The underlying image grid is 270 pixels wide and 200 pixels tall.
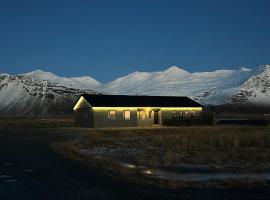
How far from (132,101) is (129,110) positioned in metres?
2.09

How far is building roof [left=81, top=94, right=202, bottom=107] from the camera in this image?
173 ft

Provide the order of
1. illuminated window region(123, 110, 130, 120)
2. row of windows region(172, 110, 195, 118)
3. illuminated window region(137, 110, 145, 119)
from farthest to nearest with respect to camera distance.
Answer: row of windows region(172, 110, 195, 118) < illuminated window region(137, 110, 145, 119) < illuminated window region(123, 110, 130, 120)

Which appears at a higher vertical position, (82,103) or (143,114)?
(82,103)

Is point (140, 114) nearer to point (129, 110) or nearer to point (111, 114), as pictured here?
point (129, 110)

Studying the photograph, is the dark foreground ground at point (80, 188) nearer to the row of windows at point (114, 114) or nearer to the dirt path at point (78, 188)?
→ the dirt path at point (78, 188)

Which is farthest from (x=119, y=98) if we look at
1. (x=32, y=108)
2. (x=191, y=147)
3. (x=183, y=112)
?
(x=32, y=108)

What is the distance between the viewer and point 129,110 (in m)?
53.6

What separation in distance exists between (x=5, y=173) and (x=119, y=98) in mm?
41292

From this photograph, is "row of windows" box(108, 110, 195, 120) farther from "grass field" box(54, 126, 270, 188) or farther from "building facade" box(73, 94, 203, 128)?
"grass field" box(54, 126, 270, 188)

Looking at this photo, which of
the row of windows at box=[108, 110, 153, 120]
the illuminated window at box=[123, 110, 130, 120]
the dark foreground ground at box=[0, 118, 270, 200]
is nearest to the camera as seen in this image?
the dark foreground ground at box=[0, 118, 270, 200]

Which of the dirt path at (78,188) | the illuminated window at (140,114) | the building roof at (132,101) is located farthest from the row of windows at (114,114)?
the dirt path at (78,188)

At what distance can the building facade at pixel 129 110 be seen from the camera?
51.7 metres

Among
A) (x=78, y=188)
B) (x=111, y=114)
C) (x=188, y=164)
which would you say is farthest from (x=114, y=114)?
(x=78, y=188)

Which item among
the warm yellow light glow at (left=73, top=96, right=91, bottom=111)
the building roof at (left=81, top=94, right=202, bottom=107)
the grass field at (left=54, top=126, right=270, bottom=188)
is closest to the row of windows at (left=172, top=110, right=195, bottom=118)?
the building roof at (left=81, top=94, right=202, bottom=107)
